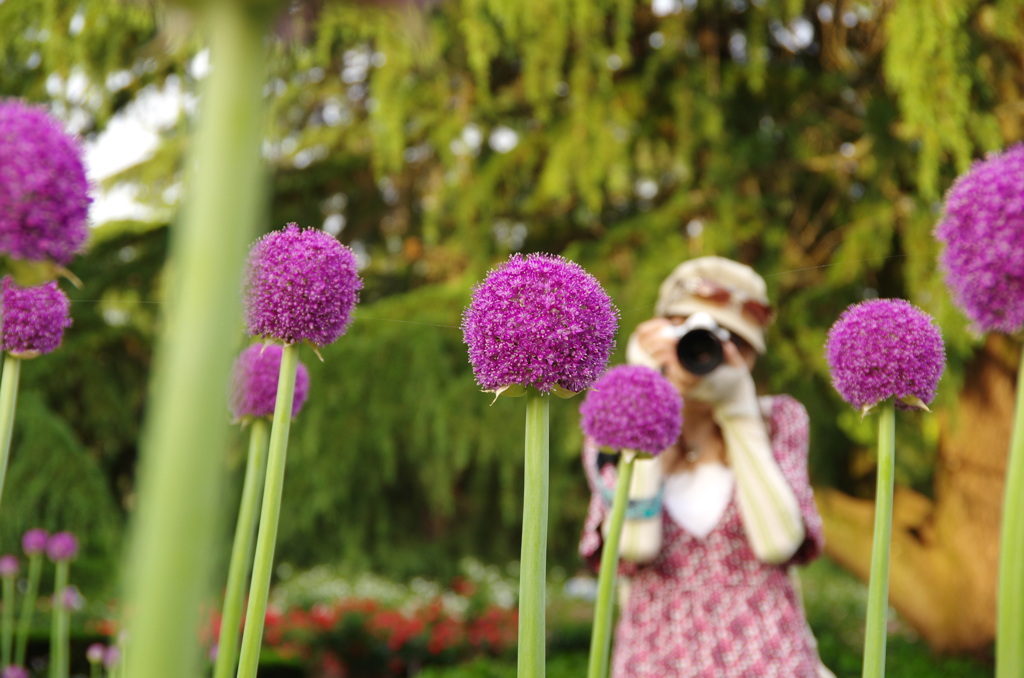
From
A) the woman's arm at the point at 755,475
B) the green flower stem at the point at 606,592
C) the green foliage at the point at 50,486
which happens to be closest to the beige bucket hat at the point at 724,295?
the woman's arm at the point at 755,475

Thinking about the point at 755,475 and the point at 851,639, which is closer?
the point at 755,475

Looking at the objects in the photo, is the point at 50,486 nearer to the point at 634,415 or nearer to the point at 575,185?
the point at 575,185

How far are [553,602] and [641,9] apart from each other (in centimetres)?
330

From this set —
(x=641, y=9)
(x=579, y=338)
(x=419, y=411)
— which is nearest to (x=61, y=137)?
(x=579, y=338)

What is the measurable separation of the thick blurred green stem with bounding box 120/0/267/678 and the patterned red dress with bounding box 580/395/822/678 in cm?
157

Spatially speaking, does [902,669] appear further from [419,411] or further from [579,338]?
[579,338]

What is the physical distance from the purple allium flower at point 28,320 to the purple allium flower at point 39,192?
234mm

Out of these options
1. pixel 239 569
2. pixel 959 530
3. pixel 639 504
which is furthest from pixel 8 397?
pixel 959 530

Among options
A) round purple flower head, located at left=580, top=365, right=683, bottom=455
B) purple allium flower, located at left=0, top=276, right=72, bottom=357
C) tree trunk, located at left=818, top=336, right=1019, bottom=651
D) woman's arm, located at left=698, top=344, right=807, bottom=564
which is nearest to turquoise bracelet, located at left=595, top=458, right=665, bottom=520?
woman's arm, located at left=698, top=344, right=807, bottom=564

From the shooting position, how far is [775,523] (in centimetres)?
180

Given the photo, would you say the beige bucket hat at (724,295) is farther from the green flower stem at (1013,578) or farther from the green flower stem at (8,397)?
the green flower stem at (8,397)

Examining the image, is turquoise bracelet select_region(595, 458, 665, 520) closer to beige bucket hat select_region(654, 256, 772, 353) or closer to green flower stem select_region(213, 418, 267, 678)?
beige bucket hat select_region(654, 256, 772, 353)

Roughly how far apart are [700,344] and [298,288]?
52.4 inches

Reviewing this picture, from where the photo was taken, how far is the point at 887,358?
31.0 inches
